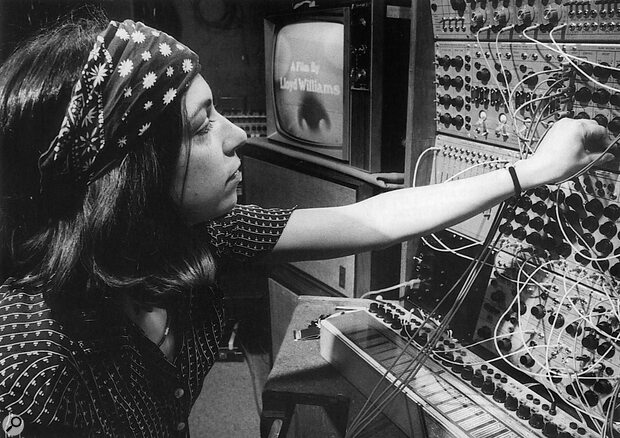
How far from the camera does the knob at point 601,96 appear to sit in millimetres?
1030

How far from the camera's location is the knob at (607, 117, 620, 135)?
1018mm

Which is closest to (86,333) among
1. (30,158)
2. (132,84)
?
(30,158)

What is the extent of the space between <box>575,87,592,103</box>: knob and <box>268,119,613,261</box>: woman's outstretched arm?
48mm

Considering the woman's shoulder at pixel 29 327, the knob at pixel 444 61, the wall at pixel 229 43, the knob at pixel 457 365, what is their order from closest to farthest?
1. the woman's shoulder at pixel 29 327
2. the knob at pixel 457 365
3. the knob at pixel 444 61
4. the wall at pixel 229 43

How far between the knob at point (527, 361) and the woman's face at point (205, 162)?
2.40ft

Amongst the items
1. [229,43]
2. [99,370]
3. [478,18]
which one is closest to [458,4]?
[478,18]

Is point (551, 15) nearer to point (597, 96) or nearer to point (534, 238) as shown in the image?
point (597, 96)

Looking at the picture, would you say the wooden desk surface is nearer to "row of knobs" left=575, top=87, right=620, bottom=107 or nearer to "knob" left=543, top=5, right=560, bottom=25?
"row of knobs" left=575, top=87, right=620, bottom=107

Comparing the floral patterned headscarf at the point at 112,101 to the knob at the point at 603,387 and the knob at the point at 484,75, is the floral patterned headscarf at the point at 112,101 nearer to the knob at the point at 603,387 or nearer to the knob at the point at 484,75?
the knob at the point at 484,75

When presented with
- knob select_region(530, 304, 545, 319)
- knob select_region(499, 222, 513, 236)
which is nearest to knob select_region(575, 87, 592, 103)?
knob select_region(499, 222, 513, 236)

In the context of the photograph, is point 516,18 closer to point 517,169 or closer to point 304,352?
point 517,169

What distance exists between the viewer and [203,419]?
8.61 feet

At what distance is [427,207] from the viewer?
1.16 metres

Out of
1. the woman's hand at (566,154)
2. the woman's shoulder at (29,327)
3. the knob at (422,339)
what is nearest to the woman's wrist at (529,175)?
the woman's hand at (566,154)
